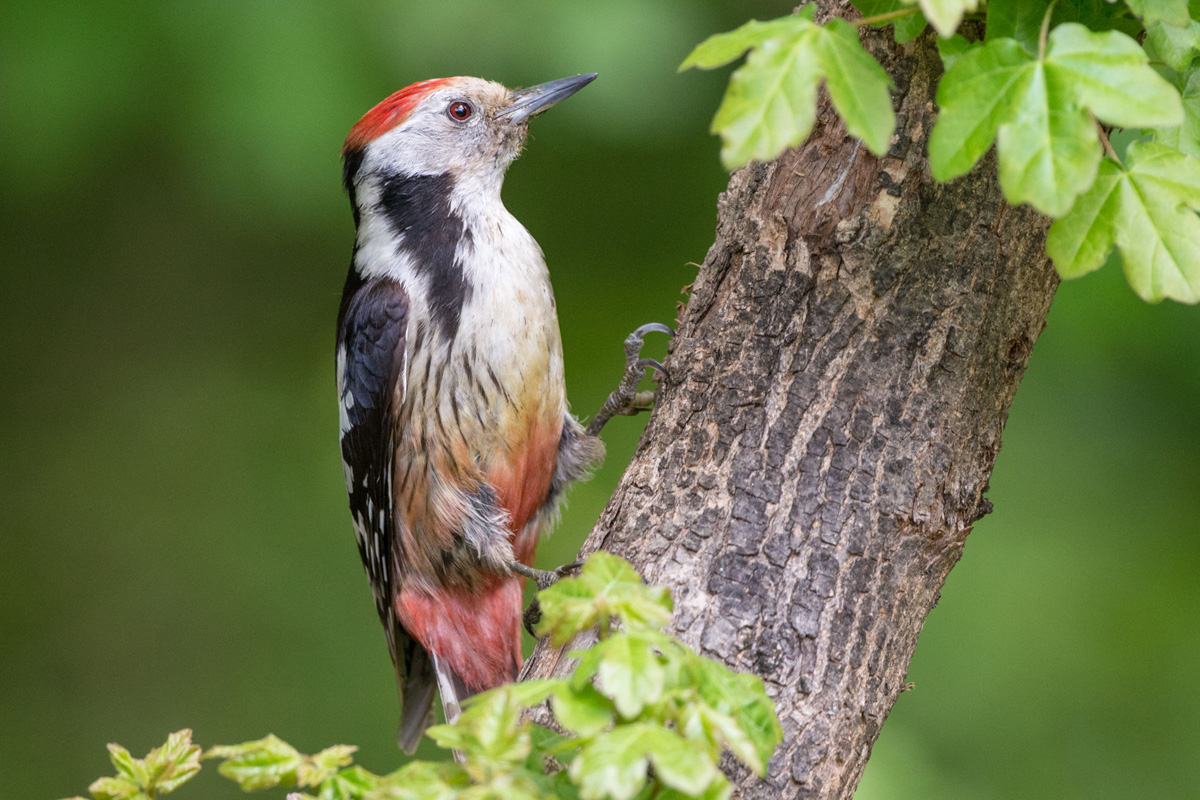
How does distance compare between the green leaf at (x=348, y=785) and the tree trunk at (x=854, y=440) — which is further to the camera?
the tree trunk at (x=854, y=440)

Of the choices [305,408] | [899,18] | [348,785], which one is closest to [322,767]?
[348,785]

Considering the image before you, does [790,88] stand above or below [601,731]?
above

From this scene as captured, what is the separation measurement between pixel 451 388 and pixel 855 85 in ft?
5.09

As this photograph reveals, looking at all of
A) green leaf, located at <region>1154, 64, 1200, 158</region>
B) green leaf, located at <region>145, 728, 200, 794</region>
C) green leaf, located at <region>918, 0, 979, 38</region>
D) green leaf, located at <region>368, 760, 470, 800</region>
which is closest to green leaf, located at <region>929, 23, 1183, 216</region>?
green leaf, located at <region>918, 0, 979, 38</region>

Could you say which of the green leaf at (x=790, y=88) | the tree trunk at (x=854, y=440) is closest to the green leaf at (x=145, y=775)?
the tree trunk at (x=854, y=440)

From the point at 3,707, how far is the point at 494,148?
3.41 m

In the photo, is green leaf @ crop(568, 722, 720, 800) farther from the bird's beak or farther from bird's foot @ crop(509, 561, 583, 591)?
the bird's beak

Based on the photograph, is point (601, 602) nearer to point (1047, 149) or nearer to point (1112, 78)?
point (1047, 149)

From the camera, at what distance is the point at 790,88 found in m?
1.12

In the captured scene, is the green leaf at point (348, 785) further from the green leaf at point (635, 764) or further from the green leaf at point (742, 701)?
the green leaf at point (742, 701)

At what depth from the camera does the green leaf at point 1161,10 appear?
1251mm

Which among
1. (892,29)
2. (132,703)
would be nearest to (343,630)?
(132,703)

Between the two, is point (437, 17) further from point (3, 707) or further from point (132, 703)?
point (3, 707)

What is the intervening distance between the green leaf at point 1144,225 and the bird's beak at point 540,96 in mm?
1766
